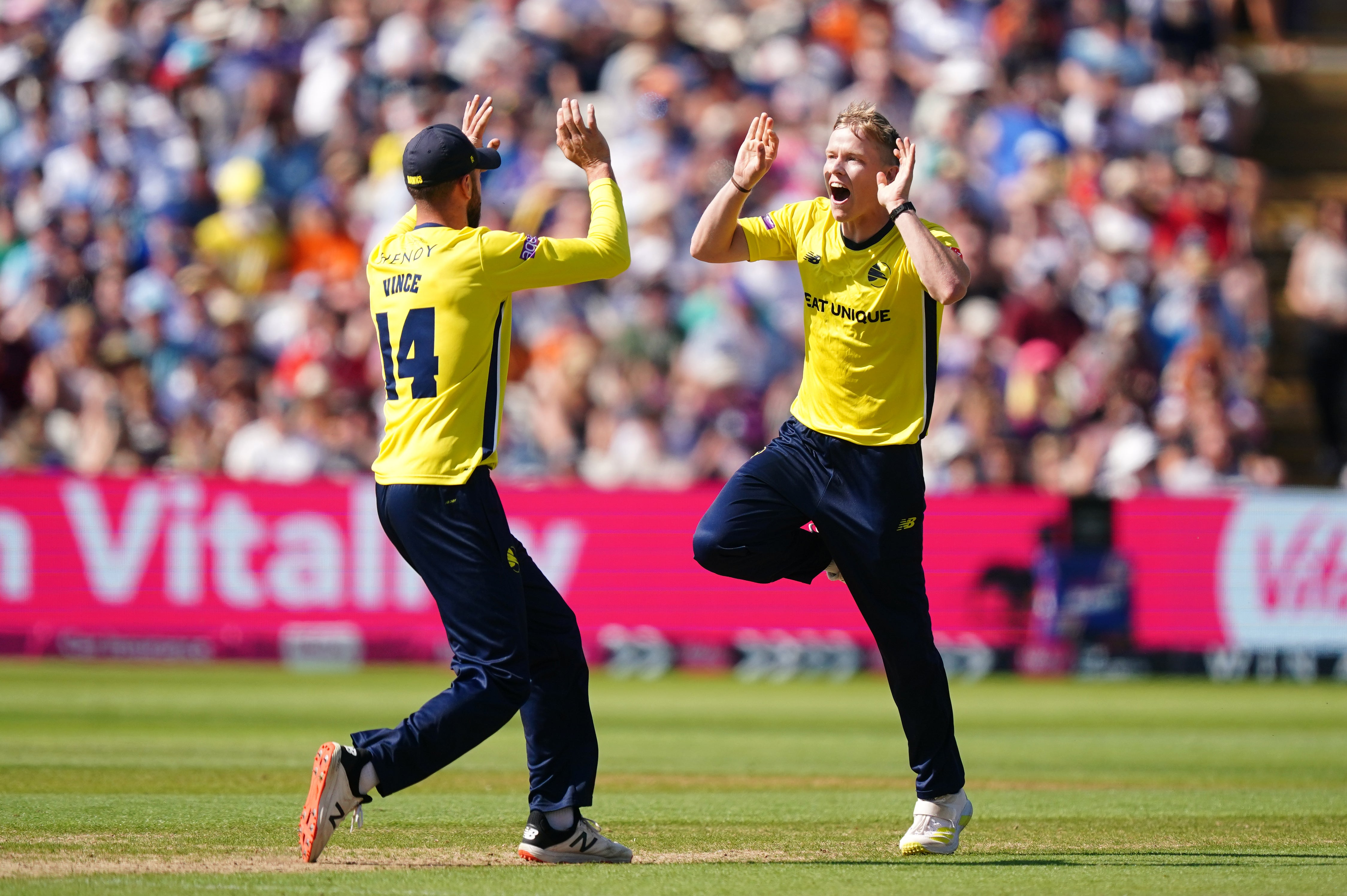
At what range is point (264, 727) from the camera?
12.3 meters

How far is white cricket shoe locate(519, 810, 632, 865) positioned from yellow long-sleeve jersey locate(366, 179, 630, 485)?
4.39 feet

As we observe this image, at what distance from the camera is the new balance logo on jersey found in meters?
6.84

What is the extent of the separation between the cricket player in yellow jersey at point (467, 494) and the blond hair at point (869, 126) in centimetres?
100

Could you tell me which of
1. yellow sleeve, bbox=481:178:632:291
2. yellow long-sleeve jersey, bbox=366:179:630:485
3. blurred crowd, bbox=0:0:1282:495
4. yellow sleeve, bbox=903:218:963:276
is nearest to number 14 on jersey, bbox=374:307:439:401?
yellow long-sleeve jersey, bbox=366:179:630:485

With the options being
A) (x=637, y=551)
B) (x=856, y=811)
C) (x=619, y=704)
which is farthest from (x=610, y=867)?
(x=637, y=551)

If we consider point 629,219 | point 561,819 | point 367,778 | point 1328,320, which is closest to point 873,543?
point 561,819

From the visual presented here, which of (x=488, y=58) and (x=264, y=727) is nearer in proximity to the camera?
(x=264, y=727)

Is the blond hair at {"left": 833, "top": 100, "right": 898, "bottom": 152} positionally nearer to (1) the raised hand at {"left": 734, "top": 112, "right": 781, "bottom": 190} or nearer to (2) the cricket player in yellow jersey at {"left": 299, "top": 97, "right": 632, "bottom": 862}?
(1) the raised hand at {"left": 734, "top": 112, "right": 781, "bottom": 190}

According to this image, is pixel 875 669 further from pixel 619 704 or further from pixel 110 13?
pixel 110 13

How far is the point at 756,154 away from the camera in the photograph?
7551mm

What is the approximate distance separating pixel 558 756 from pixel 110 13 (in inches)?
688

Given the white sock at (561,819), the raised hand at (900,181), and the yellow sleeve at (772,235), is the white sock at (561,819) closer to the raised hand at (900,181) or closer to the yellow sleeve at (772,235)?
the yellow sleeve at (772,235)

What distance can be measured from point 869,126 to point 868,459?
1.30m

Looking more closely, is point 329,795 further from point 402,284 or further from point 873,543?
point 873,543
